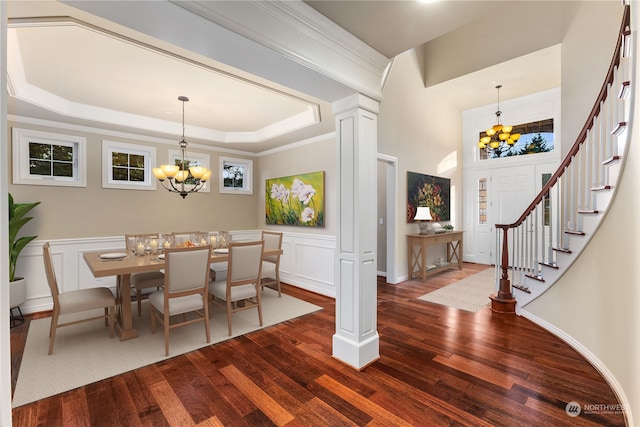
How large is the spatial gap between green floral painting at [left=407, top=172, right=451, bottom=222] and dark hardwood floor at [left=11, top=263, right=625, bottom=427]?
9.28ft

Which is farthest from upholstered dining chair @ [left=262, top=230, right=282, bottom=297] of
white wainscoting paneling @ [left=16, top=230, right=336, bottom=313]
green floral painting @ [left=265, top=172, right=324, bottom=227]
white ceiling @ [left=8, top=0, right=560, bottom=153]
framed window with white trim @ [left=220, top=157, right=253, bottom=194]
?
white ceiling @ [left=8, top=0, right=560, bottom=153]

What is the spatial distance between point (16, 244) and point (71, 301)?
58.2 inches

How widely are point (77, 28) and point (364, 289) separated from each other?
2997mm

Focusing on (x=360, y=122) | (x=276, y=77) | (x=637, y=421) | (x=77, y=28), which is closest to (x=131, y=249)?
(x=77, y=28)

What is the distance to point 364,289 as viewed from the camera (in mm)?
2471

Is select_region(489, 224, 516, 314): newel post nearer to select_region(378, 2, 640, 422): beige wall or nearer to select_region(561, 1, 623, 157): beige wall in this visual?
select_region(378, 2, 640, 422): beige wall

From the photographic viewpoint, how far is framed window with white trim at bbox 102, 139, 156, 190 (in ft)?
14.2

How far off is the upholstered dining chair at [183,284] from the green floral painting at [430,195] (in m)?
3.81

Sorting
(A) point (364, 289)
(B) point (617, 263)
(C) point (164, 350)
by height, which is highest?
(B) point (617, 263)

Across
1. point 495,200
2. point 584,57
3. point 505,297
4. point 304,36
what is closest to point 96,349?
point 304,36

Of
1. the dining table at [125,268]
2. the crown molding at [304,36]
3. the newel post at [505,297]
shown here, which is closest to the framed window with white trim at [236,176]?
the dining table at [125,268]

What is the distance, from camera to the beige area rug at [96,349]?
7.36 feet

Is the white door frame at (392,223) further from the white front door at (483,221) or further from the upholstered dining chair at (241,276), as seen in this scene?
the white front door at (483,221)

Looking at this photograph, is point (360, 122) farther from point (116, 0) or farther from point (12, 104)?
point (12, 104)
